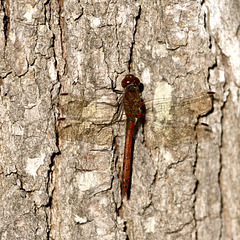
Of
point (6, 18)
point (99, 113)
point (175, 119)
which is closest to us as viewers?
point (6, 18)

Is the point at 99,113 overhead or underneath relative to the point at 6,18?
underneath

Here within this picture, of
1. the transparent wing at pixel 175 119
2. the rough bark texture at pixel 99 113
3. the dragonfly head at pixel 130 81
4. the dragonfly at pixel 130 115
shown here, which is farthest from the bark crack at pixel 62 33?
the transparent wing at pixel 175 119

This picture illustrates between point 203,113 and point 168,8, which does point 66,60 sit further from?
point 203,113

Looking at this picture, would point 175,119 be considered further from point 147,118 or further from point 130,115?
point 130,115

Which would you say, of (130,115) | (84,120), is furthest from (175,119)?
(84,120)

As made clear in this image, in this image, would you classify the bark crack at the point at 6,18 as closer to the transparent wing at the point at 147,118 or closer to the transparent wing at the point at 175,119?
the transparent wing at the point at 147,118

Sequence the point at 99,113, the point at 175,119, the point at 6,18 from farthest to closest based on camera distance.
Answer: the point at 175,119
the point at 99,113
the point at 6,18
